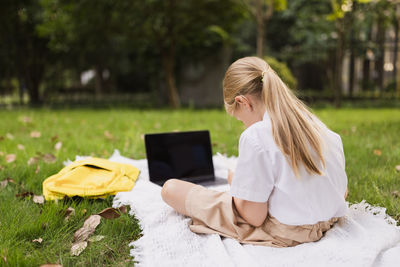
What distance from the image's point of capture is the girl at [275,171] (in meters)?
1.76

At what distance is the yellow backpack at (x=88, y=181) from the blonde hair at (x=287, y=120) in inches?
52.9

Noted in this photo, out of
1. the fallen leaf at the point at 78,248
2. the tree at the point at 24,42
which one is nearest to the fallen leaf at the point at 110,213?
the fallen leaf at the point at 78,248

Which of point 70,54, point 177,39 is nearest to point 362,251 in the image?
point 177,39

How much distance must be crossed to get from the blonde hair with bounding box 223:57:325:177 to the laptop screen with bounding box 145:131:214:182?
1373 mm

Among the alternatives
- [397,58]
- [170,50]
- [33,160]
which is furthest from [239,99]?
[397,58]

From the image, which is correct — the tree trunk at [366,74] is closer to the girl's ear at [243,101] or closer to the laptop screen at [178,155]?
the laptop screen at [178,155]

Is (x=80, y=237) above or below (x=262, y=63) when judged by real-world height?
below

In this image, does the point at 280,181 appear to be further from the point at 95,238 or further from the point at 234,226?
the point at 95,238

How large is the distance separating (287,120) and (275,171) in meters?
0.25

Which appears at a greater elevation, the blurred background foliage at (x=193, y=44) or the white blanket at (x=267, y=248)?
the blurred background foliage at (x=193, y=44)

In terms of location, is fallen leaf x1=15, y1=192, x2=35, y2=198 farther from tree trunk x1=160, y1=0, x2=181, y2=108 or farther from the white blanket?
tree trunk x1=160, y1=0, x2=181, y2=108

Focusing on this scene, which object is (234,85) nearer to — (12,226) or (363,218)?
(363,218)

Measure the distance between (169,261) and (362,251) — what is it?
95 cm

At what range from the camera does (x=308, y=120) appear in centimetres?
183
